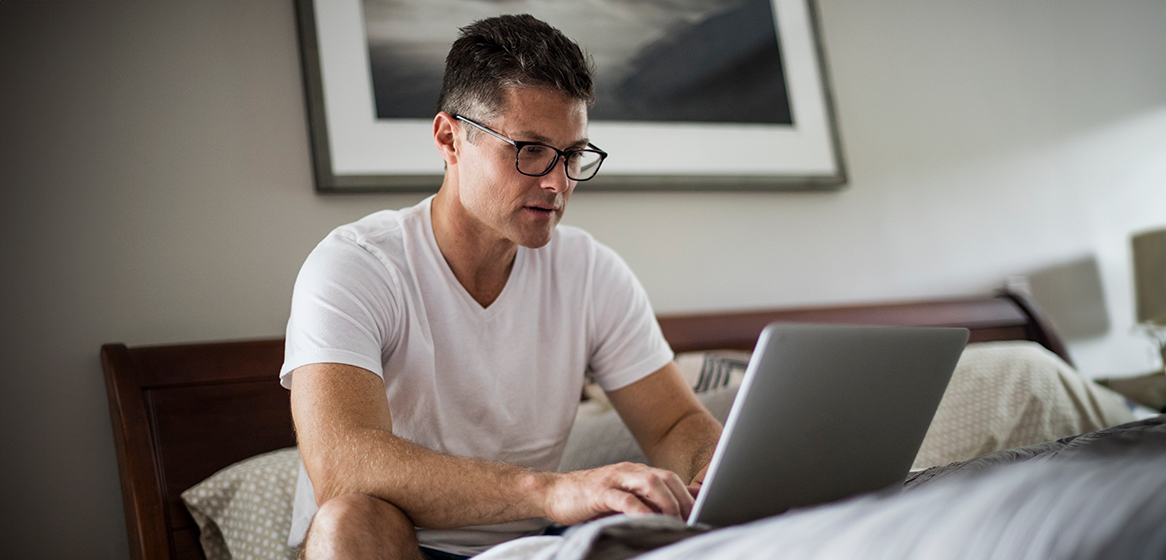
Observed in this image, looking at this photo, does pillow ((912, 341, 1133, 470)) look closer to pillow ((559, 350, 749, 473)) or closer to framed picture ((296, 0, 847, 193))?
pillow ((559, 350, 749, 473))

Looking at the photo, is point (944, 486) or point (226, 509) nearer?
point (944, 486)

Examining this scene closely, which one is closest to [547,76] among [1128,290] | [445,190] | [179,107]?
[445,190]

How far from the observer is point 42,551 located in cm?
159

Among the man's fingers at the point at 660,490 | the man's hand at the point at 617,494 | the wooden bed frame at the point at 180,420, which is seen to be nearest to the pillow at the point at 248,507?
the wooden bed frame at the point at 180,420

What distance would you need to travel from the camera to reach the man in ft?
3.55

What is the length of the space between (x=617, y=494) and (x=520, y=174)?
24.6 inches

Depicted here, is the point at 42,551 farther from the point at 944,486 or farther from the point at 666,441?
the point at 944,486

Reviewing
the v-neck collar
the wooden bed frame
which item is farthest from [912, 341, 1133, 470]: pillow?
the wooden bed frame

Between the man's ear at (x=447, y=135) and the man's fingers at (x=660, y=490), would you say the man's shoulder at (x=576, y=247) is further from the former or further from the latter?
the man's fingers at (x=660, y=490)

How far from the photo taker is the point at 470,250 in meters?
1.36

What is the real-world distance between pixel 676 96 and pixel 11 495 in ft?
6.20

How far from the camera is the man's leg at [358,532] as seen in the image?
870 millimetres

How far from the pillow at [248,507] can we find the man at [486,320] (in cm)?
31

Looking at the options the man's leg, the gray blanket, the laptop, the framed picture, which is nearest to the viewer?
the gray blanket
